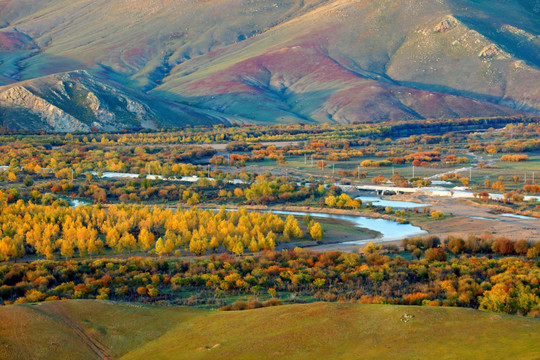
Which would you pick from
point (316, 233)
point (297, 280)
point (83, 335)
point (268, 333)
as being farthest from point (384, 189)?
point (83, 335)

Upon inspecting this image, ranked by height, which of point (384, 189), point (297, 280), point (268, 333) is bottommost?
point (297, 280)

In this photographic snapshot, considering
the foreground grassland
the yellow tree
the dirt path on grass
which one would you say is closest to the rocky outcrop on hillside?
the yellow tree

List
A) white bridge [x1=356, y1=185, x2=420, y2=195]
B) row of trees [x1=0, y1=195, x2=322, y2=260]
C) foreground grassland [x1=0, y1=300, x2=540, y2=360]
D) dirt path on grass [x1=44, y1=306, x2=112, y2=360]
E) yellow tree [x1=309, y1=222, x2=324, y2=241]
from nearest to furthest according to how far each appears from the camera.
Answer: foreground grassland [x1=0, y1=300, x2=540, y2=360]
dirt path on grass [x1=44, y1=306, x2=112, y2=360]
row of trees [x1=0, y1=195, x2=322, y2=260]
yellow tree [x1=309, y1=222, x2=324, y2=241]
white bridge [x1=356, y1=185, x2=420, y2=195]

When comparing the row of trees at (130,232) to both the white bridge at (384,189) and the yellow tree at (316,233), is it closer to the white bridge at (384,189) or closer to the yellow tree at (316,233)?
the yellow tree at (316,233)

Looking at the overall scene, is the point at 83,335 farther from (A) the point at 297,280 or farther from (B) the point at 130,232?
(B) the point at 130,232

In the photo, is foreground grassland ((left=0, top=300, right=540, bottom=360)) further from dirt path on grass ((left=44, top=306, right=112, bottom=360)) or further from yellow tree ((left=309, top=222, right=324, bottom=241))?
yellow tree ((left=309, top=222, right=324, bottom=241))

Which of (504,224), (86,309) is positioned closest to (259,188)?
(504,224)

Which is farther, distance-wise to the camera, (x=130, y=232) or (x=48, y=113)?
(x=48, y=113)

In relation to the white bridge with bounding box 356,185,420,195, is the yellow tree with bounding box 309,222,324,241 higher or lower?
lower

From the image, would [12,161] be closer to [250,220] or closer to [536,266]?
[250,220]
